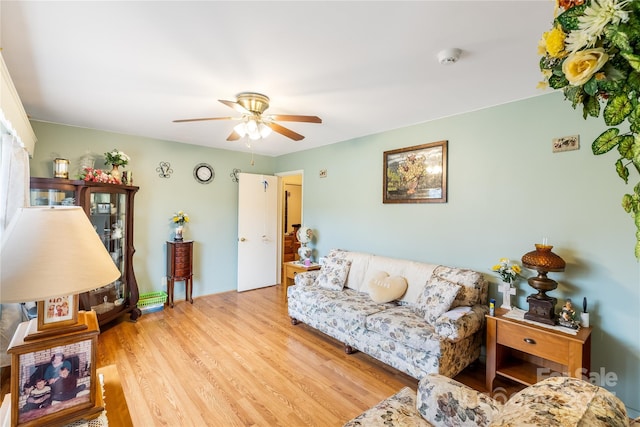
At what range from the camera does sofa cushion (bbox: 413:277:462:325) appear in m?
2.43

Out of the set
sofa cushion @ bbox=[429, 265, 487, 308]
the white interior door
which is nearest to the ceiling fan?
sofa cushion @ bbox=[429, 265, 487, 308]

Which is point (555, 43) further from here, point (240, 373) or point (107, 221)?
point (107, 221)

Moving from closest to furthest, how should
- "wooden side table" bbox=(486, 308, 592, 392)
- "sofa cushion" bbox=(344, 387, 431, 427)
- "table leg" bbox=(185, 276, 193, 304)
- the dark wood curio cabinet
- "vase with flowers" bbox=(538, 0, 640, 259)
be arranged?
"vase with flowers" bbox=(538, 0, 640, 259) < "sofa cushion" bbox=(344, 387, 431, 427) < "wooden side table" bbox=(486, 308, 592, 392) < the dark wood curio cabinet < "table leg" bbox=(185, 276, 193, 304)

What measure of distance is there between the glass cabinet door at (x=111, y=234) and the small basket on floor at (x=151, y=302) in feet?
1.09

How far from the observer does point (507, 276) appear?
240 centimetres

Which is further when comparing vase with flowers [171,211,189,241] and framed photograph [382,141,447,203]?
vase with flowers [171,211,189,241]

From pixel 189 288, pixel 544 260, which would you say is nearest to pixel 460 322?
pixel 544 260

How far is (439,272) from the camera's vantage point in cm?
284

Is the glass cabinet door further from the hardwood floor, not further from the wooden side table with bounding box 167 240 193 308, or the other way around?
the wooden side table with bounding box 167 240 193 308

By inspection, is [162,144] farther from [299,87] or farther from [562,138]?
[562,138]

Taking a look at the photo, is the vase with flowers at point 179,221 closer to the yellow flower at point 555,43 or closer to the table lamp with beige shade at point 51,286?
A: the table lamp with beige shade at point 51,286

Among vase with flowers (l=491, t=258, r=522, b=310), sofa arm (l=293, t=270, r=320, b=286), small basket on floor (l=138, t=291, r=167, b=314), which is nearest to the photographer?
vase with flowers (l=491, t=258, r=522, b=310)

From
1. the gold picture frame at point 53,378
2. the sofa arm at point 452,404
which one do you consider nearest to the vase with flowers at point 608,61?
the sofa arm at point 452,404

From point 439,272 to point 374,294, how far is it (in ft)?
2.26
